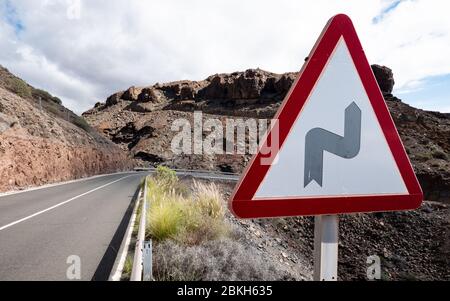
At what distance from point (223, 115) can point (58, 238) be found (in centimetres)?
8088

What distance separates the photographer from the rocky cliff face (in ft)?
148

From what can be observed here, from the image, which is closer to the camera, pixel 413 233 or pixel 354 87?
pixel 354 87

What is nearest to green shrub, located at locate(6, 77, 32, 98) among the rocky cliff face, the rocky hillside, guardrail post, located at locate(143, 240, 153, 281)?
the rocky hillside

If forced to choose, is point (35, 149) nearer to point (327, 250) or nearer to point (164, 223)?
point (164, 223)

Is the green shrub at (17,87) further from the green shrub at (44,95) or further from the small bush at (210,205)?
the small bush at (210,205)

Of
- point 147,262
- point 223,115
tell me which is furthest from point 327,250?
point 223,115

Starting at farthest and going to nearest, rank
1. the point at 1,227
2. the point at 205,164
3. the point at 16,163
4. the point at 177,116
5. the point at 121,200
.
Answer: the point at 177,116 < the point at 205,164 < the point at 16,163 < the point at 121,200 < the point at 1,227

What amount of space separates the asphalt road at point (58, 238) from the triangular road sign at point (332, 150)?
4.76m

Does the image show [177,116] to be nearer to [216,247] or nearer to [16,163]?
[16,163]
